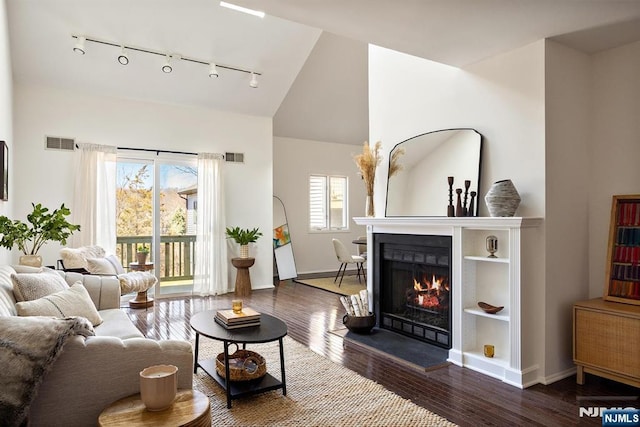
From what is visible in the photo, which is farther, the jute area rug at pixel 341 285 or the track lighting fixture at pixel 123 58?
the jute area rug at pixel 341 285

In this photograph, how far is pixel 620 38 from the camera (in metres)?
3.09

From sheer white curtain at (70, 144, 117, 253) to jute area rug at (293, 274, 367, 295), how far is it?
10.6 ft

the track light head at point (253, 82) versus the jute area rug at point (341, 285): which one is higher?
the track light head at point (253, 82)

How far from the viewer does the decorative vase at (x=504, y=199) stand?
3.08 metres

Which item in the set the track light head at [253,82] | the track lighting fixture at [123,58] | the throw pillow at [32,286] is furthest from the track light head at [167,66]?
the throw pillow at [32,286]

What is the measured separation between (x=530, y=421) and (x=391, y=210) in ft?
7.52

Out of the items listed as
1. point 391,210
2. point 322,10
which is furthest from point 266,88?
point 322,10

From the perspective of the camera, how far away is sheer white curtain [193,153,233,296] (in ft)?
20.9

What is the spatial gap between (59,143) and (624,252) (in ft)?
20.4

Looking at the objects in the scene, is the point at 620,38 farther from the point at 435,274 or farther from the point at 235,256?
the point at 235,256

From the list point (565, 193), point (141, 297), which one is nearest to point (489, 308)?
point (565, 193)

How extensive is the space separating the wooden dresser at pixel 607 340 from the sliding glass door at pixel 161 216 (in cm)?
502

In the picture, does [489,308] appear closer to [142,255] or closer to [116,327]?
[116,327]

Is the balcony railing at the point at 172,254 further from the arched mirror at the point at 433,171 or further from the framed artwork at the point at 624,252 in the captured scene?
the framed artwork at the point at 624,252
